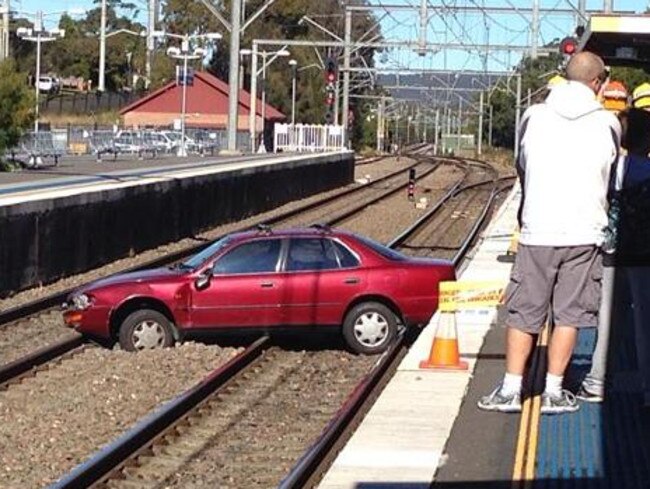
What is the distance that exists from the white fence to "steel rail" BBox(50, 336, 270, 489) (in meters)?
58.6

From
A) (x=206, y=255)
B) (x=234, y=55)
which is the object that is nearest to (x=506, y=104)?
(x=234, y=55)

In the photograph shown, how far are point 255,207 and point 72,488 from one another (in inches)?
1255

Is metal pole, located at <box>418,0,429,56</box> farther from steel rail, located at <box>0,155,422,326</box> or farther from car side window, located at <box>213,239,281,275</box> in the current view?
car side window, located at <box>213,239,281,275</box>

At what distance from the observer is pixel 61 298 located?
20938 mm

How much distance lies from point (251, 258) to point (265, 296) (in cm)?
51

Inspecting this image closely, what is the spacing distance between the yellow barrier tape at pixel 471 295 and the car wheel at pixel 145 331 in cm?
599

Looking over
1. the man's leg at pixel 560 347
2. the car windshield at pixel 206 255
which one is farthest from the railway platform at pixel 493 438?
the car windshield at pixel 206 255

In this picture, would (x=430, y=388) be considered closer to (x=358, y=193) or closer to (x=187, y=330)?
(x=187, y=330)

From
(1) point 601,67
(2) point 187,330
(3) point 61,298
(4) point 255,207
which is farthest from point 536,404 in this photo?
(4) point 255,207

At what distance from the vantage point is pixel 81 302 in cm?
1681

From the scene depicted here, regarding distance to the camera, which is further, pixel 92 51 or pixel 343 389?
pixel 92 51

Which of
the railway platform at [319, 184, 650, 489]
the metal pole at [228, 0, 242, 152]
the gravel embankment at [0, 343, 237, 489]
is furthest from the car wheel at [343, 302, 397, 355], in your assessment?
the metal pole at [228, 0, 242, 152]

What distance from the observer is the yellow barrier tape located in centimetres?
1089

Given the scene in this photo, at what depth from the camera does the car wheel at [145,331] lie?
16828 millimetres
